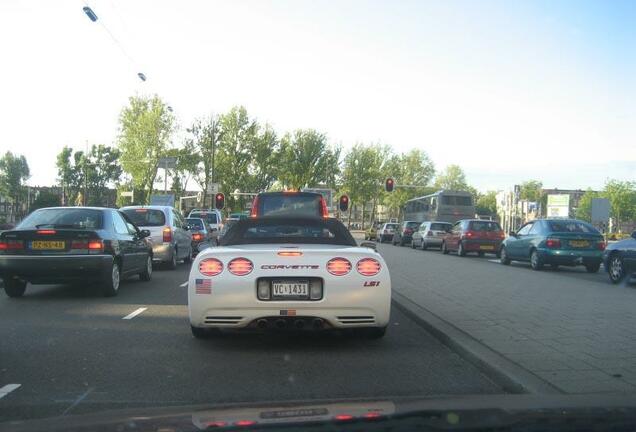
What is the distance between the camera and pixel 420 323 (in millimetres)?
7629

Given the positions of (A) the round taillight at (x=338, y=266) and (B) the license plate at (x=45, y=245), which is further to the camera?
(B) the license plate at (x=45, y=245)

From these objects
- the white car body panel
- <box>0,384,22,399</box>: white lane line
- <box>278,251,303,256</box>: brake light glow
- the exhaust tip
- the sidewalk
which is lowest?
<box>0,384,22,399</box>: white lane line

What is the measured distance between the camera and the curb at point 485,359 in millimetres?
4406

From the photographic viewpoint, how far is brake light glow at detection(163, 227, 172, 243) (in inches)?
594

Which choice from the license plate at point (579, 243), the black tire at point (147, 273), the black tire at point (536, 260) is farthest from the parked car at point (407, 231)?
the black tire at point (147, 273)

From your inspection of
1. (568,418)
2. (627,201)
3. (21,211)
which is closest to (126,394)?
(568,418)

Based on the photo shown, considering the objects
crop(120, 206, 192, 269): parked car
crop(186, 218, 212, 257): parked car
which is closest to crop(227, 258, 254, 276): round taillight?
crop(120, 206, 192, 269): parked car

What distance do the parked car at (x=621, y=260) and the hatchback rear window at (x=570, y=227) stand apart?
263 centimetres

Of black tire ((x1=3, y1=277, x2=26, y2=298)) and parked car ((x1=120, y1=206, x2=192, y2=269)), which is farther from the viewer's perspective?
parked car ((x1=120, y1=206, x2=192, y2=269))

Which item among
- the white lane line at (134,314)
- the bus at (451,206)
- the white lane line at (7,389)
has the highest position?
the bus at (451,206)

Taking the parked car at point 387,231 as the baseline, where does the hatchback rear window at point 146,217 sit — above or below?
above

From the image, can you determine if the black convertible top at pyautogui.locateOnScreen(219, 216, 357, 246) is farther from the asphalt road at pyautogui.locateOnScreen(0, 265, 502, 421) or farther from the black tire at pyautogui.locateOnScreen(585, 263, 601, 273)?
the black tire at pyautogui.locateOnScreen(585, 263, 601, 273)

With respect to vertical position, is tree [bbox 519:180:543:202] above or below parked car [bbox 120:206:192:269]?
above

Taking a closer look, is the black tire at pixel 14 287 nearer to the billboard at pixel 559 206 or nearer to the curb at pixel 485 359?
the curb at pixel 485 359
